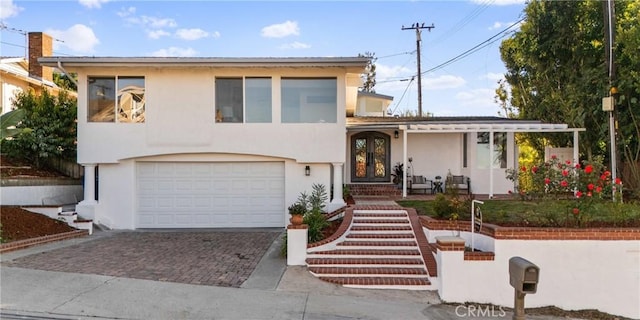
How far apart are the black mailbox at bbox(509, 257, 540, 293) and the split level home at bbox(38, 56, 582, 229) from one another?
307 inches

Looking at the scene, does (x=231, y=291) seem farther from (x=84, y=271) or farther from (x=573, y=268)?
(x=573, y=268)

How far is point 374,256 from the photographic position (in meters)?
8.42

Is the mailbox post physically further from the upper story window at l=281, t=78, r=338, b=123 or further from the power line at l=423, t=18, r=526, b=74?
the power line at l=423, t=18, r=526, b=74

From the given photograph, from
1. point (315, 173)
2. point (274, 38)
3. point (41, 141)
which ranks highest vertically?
point (274, 38)

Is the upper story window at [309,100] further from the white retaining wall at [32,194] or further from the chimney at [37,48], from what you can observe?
the chimney at [37,48]

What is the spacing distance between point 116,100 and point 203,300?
8.47 metres

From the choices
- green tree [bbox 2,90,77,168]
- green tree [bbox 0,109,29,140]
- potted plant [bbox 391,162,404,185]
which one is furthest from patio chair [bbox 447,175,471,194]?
green tree [bbox 2,90,77,168]

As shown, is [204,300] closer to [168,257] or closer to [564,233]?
[168,257]

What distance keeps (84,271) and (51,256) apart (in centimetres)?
177

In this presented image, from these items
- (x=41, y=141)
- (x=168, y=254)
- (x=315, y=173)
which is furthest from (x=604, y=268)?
(x=41, y=141)

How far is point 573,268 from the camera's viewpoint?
23.7 ft

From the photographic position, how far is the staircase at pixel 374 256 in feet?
24.9

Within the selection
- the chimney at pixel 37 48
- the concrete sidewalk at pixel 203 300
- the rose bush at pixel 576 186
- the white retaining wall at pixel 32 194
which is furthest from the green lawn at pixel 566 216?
the chimney at pixel 37 48

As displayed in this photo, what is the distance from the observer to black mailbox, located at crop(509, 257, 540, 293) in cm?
408
